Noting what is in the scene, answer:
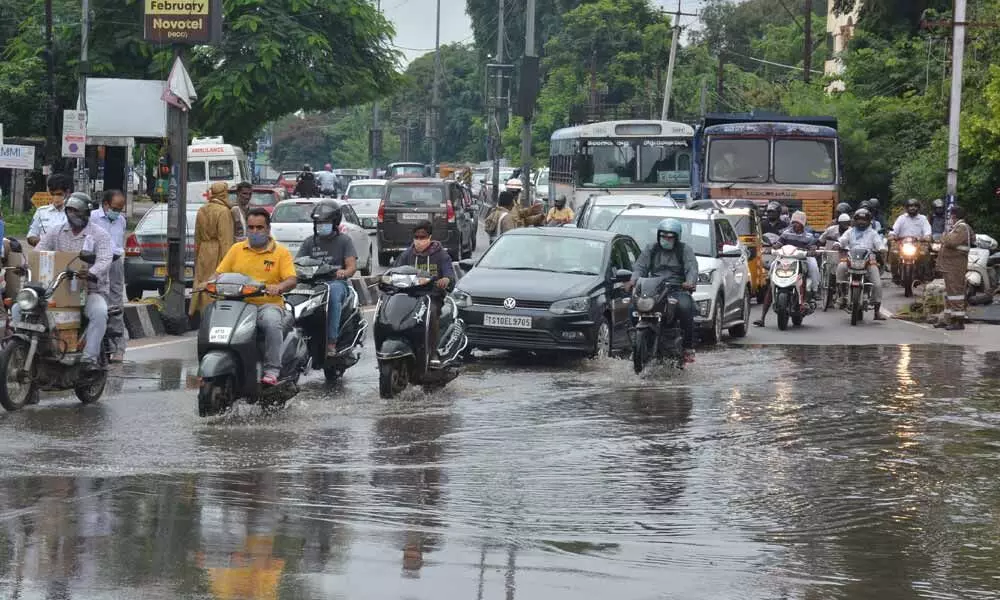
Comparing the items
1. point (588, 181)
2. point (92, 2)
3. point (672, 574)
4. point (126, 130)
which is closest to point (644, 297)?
point (672, 574)

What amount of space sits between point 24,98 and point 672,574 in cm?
4971

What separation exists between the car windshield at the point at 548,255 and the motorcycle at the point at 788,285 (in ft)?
16.9

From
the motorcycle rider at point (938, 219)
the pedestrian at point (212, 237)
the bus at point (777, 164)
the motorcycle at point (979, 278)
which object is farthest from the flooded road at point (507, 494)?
the bus at point (777, 164)

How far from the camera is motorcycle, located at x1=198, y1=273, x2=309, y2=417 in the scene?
11586 millimetres

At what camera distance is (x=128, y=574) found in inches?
269

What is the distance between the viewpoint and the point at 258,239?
12.4 m

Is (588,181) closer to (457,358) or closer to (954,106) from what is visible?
(954,106)

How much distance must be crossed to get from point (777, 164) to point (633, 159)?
661 cm

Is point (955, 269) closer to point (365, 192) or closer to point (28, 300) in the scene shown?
point (28, 300)

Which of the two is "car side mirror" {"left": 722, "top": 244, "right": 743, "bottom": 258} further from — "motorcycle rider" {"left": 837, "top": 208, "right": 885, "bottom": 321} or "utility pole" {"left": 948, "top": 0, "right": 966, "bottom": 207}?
"utility pole" {"left": 948, "top": 0, "right": 966, "bottom": 207}

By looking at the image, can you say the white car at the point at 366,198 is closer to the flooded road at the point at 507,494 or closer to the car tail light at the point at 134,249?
the car tail light at the point at 134,249

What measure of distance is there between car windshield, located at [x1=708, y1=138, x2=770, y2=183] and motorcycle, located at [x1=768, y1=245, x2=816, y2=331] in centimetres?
920

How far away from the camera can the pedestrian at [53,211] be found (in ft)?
49.2

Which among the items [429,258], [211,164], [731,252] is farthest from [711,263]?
[211,164]
